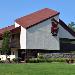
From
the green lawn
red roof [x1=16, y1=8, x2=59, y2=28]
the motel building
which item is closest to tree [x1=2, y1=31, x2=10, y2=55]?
the motel building

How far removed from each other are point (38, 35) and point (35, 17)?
4701 millimetres

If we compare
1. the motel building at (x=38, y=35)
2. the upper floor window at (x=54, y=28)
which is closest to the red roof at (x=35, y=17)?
the motel building at (x=38, y=35)

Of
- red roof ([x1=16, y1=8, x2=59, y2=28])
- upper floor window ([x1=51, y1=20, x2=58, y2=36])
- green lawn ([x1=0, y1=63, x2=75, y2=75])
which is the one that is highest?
red roof ([x1=16, y1=8, x2=59, y2=28])

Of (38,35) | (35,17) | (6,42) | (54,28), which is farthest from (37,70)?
(35,17)

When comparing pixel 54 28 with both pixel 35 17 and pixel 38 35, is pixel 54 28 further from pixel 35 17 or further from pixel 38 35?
pixel 35 17

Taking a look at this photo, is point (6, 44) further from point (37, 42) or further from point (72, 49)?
point (72, 49)

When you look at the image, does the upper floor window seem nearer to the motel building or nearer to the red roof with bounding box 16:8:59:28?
the motel building

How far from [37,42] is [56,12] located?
757cm

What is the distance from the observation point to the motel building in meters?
75.1

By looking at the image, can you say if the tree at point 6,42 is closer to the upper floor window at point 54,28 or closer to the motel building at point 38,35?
the motel building at point 38,35

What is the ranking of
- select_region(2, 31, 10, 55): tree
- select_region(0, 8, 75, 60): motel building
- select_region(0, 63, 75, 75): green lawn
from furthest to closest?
1. select_region(0, 8, 75, 60): motel building
2. select_region(2, 31, 10, 55): tree
3. select_region(0, 63, 75, 75): green lawn

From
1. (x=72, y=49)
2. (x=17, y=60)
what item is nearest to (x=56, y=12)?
(x=72, y=49)

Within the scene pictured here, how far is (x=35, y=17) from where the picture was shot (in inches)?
3120

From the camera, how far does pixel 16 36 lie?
7719 cm
